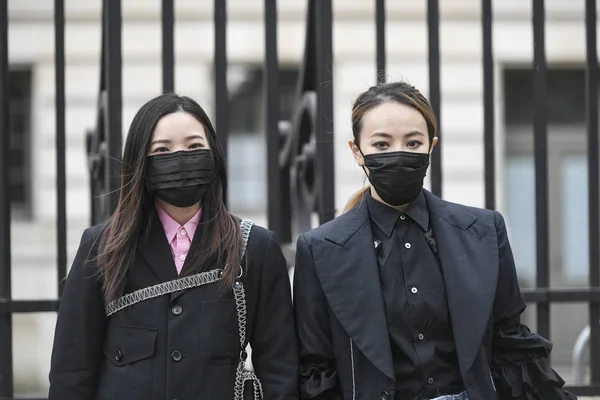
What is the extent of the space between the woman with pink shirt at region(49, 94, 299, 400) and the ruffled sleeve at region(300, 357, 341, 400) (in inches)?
1.7

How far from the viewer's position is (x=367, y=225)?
308cm

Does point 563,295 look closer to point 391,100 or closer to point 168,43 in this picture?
point 391,100

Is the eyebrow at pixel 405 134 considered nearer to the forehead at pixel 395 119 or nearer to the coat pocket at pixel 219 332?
the forehead at pixel 395 119

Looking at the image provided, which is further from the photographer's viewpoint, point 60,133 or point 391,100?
point 60,133

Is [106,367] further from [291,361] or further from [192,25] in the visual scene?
[192,25]

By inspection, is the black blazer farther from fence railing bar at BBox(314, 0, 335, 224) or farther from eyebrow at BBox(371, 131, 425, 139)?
fence railing bar at BBox(314, 0, 335, 224)

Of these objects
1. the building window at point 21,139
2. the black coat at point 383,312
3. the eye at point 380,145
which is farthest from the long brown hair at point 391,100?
the building window at point 21,139

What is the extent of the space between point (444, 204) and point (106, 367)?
1.20m

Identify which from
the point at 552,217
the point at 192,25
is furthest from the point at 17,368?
the point at 552,217

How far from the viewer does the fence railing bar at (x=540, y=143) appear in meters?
4.18

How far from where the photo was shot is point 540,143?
4184 millimetres

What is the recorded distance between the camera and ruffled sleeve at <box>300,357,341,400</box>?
9.80ft

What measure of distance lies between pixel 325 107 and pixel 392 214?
1.11 meters

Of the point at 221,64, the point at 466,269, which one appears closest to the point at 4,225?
the point at 221,64
